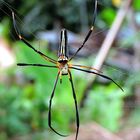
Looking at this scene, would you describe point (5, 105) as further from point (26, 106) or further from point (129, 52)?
point (129, 52)

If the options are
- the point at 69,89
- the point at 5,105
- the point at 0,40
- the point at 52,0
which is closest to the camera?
the point at 5,105

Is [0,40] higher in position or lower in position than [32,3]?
lower

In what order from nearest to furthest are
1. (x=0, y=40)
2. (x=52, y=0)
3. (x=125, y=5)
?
(x=125, y=5)
(x=0, y=40)
(x=52, y=0)

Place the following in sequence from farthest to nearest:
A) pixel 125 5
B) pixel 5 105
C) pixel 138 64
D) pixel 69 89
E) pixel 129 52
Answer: pixel 129 52, pixel 138 64, pixel 125 5, pixel 69 89, pixel 5 105

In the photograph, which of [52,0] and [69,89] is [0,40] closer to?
[52,0]

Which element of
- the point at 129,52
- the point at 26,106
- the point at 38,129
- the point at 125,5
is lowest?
the point at 38,129

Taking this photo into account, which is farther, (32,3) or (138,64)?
(32,3)

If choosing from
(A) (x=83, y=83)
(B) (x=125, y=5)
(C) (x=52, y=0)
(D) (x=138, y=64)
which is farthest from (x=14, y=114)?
(C) (x=52, y=0)

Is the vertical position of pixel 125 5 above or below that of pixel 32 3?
below

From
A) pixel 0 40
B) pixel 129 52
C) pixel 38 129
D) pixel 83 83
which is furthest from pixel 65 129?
pixel 0 40
